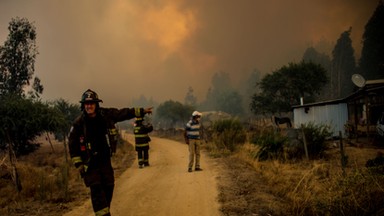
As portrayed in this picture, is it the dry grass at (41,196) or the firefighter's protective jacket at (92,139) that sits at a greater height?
the firefighter's protective jacket at (92,139)

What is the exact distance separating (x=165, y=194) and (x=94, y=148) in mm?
3167

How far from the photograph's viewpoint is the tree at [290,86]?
159 ft

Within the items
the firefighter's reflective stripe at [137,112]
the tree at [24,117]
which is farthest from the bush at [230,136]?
Result: the firefighter's reflective stripe at [137,112]

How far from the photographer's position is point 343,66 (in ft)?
265

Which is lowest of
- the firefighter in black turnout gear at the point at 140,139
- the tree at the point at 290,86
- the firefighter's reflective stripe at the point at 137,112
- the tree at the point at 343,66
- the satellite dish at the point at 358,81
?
the firefighter in black turnout gear at the point at 140,139

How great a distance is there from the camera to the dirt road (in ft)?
21.8

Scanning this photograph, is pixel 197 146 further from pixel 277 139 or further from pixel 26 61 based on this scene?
pixel 26 61

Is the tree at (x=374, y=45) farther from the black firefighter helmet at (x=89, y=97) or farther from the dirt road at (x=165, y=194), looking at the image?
the black firefighter helmet at (x=89, y=97)

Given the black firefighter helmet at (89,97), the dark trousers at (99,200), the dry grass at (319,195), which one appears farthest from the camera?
the black firefighter helmet at (89,97)

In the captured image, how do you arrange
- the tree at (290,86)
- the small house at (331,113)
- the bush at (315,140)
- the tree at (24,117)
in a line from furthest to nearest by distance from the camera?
1. the tree at (290,86)
2. the small house at (331,113)
3. the tree at (24,117)
4. the bush at (315,140)

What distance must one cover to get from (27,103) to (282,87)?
1513 inches

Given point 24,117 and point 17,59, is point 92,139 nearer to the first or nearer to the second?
point 24,117

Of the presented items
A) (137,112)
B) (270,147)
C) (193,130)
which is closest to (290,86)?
(270,147)

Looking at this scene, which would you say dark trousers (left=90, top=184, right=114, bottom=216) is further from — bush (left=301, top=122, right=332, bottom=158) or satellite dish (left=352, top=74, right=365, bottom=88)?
satellite dish (left=352, top=74, right=365, bottom=88)
